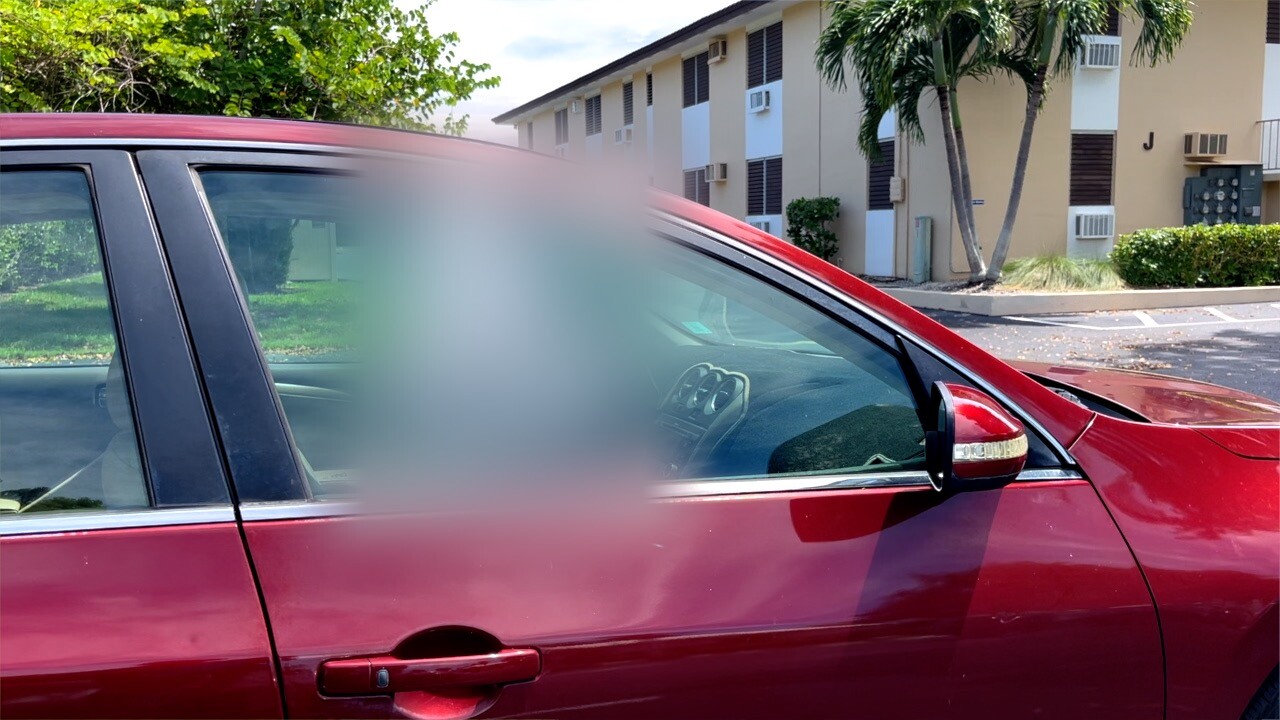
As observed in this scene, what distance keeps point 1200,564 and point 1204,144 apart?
64.9 feet

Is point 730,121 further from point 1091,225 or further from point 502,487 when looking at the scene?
point 502,487

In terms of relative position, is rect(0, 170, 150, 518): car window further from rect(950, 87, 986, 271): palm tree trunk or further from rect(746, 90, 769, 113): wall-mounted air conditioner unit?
rect(746, 90, 769, 113): wall-mounted air conditioner unit

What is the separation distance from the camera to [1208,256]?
53.4 ft

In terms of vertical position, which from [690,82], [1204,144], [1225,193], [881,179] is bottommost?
[1225,193]

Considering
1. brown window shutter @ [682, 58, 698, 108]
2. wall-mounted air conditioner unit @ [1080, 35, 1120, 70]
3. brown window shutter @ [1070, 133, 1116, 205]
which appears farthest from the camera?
brown window shutter @ [682, 58, 698, 108]

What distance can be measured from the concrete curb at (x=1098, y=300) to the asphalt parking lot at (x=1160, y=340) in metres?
0.24

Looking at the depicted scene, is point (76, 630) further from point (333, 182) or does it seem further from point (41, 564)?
point (333, 182)

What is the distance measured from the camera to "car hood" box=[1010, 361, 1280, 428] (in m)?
2.23

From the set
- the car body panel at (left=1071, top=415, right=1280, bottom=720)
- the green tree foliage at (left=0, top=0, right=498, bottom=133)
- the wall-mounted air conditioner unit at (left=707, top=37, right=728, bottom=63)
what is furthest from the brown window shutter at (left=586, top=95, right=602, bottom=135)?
the car body panel at (left=1071, top=415, right=1280, bottom=720)

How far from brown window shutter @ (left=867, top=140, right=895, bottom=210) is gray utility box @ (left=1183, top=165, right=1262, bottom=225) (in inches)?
217

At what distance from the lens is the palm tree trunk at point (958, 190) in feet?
53.4

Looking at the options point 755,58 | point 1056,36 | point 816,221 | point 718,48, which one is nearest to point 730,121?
point 718,48

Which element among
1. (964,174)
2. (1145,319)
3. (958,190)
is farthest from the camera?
(964,174)

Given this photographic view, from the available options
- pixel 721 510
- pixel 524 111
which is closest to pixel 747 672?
pixel 721 510
